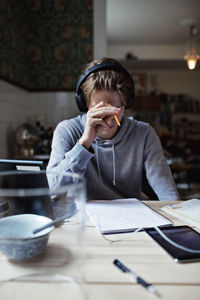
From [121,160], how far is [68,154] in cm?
30

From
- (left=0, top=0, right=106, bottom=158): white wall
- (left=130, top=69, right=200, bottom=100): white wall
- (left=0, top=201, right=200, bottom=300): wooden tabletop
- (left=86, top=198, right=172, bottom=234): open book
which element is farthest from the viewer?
(left=130, top=69, right=200, bottom=100): white wall

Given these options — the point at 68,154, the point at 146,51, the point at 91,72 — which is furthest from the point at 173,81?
the point at 68,154

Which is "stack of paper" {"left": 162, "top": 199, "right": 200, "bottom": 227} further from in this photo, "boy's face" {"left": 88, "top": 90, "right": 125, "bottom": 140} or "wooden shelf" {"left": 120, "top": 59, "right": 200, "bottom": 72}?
"wooden shelf" {"left": 120, "top": 59, "right": 200, "bottom": 72}

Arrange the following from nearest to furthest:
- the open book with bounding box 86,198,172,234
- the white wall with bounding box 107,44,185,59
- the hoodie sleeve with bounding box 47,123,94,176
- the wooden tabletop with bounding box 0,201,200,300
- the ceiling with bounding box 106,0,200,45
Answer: the wooden tabletop with bounding box 0,201,200,300
the open book with bounding box 86,198,172,234
the hoodie sleeve with bounding box 47,123,94,176
the ceiling with bounding box 106,0,200,45
the white wall with bounding box 107,44,185,59

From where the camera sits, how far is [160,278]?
405 mm

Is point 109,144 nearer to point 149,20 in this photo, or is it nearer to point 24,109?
point 24,109

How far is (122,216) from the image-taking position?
676 millimetres

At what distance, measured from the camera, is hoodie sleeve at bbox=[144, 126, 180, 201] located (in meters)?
1.02

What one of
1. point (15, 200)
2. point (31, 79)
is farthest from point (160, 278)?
point (31, 79)

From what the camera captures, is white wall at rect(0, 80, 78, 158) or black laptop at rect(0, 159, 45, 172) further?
white wall at rect(0, 80, 78, 158)

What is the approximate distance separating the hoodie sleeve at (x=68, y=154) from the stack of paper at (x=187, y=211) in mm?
327

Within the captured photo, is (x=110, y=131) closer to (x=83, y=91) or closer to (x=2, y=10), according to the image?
(x=83, y=91)

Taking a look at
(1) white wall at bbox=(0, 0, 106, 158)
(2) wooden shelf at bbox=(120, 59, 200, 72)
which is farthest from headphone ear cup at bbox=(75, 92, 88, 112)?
(2) wooden shelf at bbox=(120, 59, 200, 72)

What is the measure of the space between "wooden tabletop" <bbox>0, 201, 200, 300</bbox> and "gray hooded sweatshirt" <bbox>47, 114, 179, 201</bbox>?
1.83ft
